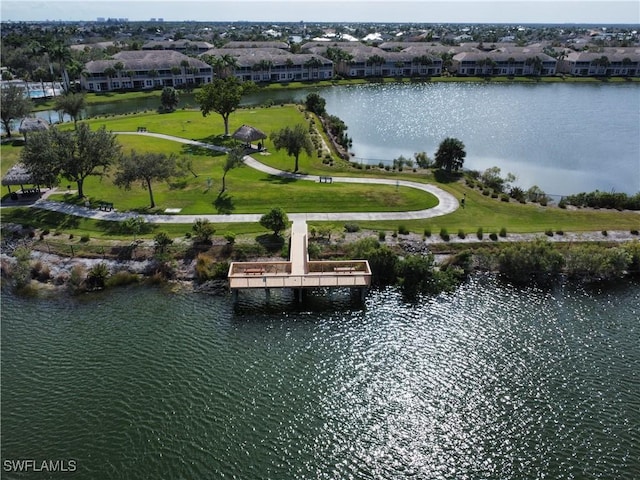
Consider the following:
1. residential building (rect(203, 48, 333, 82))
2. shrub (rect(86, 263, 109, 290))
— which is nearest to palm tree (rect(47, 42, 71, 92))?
residential building (rect(203, 48, 333, 82))

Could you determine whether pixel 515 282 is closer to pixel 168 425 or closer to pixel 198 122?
A: pixel 168 425

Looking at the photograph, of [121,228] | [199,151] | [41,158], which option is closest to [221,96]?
[199,151]

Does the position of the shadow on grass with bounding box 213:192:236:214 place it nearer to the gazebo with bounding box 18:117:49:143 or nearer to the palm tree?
the gazebo with bounding box 18:117:49:143

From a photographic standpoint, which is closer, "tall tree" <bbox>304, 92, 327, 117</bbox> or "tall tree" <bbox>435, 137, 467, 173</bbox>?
"tall tree" <bbox>435, 137, 467, 173</bbox>

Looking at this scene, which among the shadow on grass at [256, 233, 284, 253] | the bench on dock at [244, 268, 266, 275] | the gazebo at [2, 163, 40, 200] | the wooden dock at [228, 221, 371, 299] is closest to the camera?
the wooden dock at [228, 221, 371, 299]

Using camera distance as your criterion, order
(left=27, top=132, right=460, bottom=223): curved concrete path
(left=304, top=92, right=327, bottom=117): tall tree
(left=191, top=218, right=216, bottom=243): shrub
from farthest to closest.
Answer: (left=304, top=92, right=327, bottom=117): tall tree, (left=27, top=132, right=460, bottom=223): curved concrete path, (left=191, top=218, right=216, bottom=243): shrub

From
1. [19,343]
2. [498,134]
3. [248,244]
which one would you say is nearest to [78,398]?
[19,343]

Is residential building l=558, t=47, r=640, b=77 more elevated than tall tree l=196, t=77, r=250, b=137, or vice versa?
residential building l=558, t=47, r=640, b=77

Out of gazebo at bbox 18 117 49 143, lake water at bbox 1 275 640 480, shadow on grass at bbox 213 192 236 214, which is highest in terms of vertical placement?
→ gazebo at bbox 18 117 49 143
